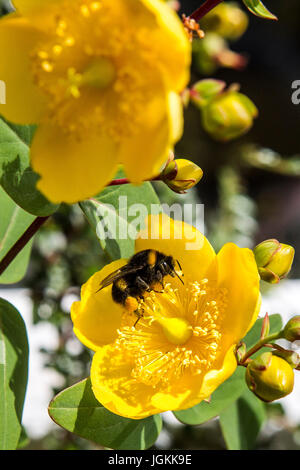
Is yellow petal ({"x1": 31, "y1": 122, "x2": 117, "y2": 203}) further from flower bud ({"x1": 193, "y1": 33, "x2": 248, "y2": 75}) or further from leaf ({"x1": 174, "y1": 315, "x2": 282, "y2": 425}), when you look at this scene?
flower bud ({"x1": 193, "y1": 33, "x2": 248, "y2": 75})

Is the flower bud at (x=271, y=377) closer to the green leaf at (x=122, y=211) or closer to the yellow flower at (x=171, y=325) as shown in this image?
the yellow flower at (x=171, y=325)

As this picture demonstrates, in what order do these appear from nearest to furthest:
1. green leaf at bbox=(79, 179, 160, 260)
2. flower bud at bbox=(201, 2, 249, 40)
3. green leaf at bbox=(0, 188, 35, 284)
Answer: green leaf at bbox=(79, 179, 160, 260), green leaf at bbox=(0, 188, 35, 284), flower bud at bbox=(201, 2, 249, 40)

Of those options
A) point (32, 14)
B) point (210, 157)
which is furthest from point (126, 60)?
point (210, 157)

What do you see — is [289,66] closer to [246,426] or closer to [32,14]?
[246,426]

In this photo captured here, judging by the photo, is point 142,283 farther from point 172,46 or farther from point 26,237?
point 172,46

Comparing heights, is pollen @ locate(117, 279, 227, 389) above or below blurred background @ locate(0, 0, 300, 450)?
above

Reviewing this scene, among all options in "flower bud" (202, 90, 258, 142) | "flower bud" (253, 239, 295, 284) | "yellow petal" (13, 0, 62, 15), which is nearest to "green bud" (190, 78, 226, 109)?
"flower bud" (202, 90, 258, 142)

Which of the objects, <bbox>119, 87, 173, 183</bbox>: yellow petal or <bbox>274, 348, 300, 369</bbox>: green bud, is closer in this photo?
<bbox>119, 87, 173, 183</bbox>: yellow petal
